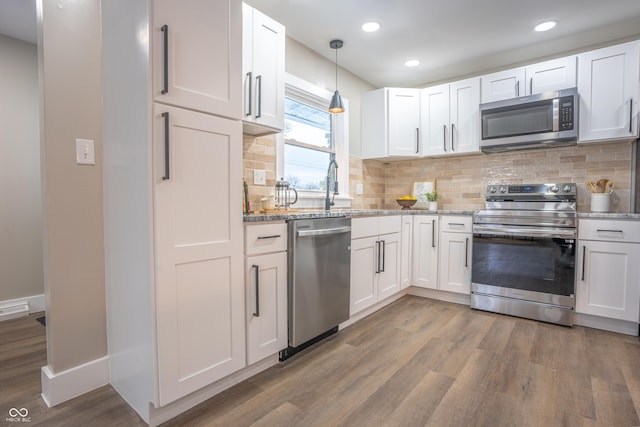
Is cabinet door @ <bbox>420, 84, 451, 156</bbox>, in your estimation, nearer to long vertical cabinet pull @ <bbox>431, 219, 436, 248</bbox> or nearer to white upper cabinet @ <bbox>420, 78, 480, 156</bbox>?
white upper cabinet @ <bbox>420, 78, 480, 156</bbox>

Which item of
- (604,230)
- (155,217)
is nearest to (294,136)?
(155,217)

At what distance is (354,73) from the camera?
370 cm

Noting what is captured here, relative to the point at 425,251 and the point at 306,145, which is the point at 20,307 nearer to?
the point at 306,145

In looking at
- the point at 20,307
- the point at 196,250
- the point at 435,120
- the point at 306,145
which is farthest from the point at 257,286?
the point at 435,120

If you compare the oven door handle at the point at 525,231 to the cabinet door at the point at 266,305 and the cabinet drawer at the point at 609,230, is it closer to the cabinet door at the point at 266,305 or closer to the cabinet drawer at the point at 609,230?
the cabinet drawer at the point at 609,230

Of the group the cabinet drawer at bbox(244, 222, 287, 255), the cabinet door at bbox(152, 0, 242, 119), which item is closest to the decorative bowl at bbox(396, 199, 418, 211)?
the cabinet drawer at bbox(244, 222, 287, 255)

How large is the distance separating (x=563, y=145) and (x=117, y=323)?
3.84m

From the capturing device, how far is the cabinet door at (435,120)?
3.52 m

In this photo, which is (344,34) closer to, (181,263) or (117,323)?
(181,263)

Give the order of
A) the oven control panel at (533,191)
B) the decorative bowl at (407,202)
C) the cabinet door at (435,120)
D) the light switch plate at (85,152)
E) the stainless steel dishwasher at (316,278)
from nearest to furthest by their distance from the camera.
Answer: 1. the light switch plate at (85,152)
2. the stainless steel dishwasher at (316,278)
3. the oven control panel at (533,191)
4. the cabinet door at (435,120)
5. the decorative bowl at (407,202)

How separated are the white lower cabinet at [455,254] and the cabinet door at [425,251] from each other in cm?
6

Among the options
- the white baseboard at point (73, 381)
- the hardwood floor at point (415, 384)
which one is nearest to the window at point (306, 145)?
the hardwood floor at point (415, 384)

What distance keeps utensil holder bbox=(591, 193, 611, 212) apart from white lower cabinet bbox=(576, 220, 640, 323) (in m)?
0.37

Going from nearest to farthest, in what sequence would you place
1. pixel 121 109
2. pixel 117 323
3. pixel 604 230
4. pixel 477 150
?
pixel 121 109 < pixel 117 323 < pixel 604 230 < pixel 477 150
